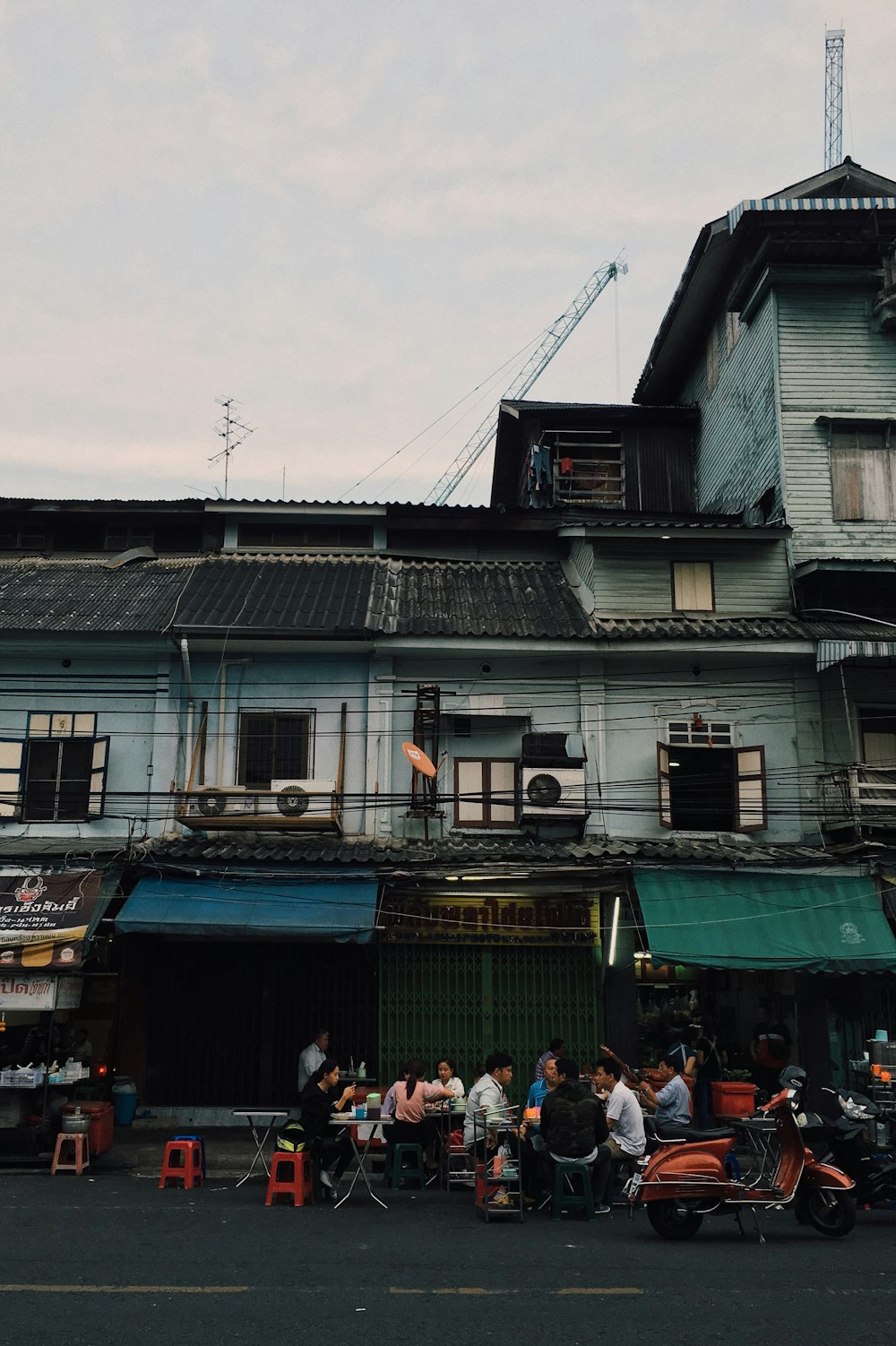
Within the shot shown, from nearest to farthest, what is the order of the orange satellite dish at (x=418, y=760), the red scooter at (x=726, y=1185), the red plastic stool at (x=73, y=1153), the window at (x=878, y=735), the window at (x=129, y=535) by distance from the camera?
the red scooter at (x=726, y=1185), the red plastic stool at (x=73, y=1153), the orange satellite dish at (x=418, y=760), the window at (x=878, y=735), the window at (x=129, y=535)

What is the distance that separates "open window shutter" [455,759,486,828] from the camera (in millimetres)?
19250

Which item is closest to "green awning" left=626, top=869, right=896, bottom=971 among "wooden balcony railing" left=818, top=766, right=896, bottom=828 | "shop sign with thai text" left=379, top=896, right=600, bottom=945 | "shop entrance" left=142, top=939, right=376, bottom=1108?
"wooden balcony railing" left=818, top=766, right=896, bottom=828

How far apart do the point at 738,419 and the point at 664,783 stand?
8.63 metres

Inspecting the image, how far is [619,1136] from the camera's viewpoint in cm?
1298

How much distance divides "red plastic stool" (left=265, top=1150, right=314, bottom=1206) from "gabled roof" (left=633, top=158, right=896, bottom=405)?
17.8m

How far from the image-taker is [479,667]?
1992 centimetres

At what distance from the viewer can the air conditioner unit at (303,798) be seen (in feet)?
60.0

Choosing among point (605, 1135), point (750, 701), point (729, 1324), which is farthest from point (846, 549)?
point (729, 1324)

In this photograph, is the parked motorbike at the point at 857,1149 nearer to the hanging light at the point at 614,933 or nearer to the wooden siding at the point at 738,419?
the hanging light at the point at 614,933

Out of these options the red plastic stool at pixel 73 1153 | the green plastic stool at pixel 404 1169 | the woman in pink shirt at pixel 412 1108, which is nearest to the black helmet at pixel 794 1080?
the woman in pink shirt at pixel 412 1108

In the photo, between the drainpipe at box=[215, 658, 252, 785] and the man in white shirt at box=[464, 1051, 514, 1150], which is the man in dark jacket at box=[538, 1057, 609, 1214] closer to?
the man in white shirt at box=[464, 1051, 514, 1150]

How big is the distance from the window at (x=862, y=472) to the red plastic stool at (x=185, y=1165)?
50.3 ft

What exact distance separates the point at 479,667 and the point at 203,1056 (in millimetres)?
7933

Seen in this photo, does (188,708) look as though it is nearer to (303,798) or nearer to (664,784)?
(303,798)
